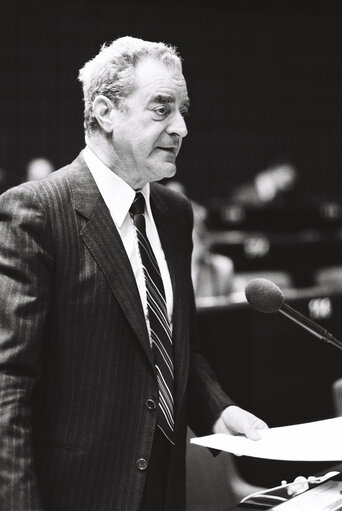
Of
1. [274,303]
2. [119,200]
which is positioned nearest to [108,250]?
[119,200]

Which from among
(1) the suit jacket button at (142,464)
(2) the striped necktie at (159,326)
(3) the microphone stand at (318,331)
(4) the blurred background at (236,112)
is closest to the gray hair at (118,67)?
(2) the striped necktie at (159,326)

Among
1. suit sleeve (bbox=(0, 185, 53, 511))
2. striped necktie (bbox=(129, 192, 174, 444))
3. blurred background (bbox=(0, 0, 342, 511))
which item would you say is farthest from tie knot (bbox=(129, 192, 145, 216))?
blurred background (bbox=(0, 0, 342, 511))

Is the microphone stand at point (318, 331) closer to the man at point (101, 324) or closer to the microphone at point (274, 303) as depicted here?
the microphone at point (274, 303)

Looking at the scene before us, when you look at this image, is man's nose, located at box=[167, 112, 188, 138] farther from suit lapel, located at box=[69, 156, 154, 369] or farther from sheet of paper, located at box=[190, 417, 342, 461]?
sheet of paper, located at box=[190, 417, 342, 461]

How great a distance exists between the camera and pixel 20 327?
4.25ft

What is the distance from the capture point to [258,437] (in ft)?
4.27

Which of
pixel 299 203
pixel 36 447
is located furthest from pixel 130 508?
pixel 299 203

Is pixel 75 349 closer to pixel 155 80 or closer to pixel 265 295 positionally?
pixel 265 295

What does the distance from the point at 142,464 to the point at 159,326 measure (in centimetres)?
27

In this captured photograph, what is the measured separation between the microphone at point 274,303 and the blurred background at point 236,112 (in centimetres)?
421

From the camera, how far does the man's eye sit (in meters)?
1.45

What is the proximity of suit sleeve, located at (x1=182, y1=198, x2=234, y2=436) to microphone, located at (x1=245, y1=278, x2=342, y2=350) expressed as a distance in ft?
0.91

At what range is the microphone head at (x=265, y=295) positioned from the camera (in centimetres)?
135

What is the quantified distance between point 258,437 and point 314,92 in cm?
833
